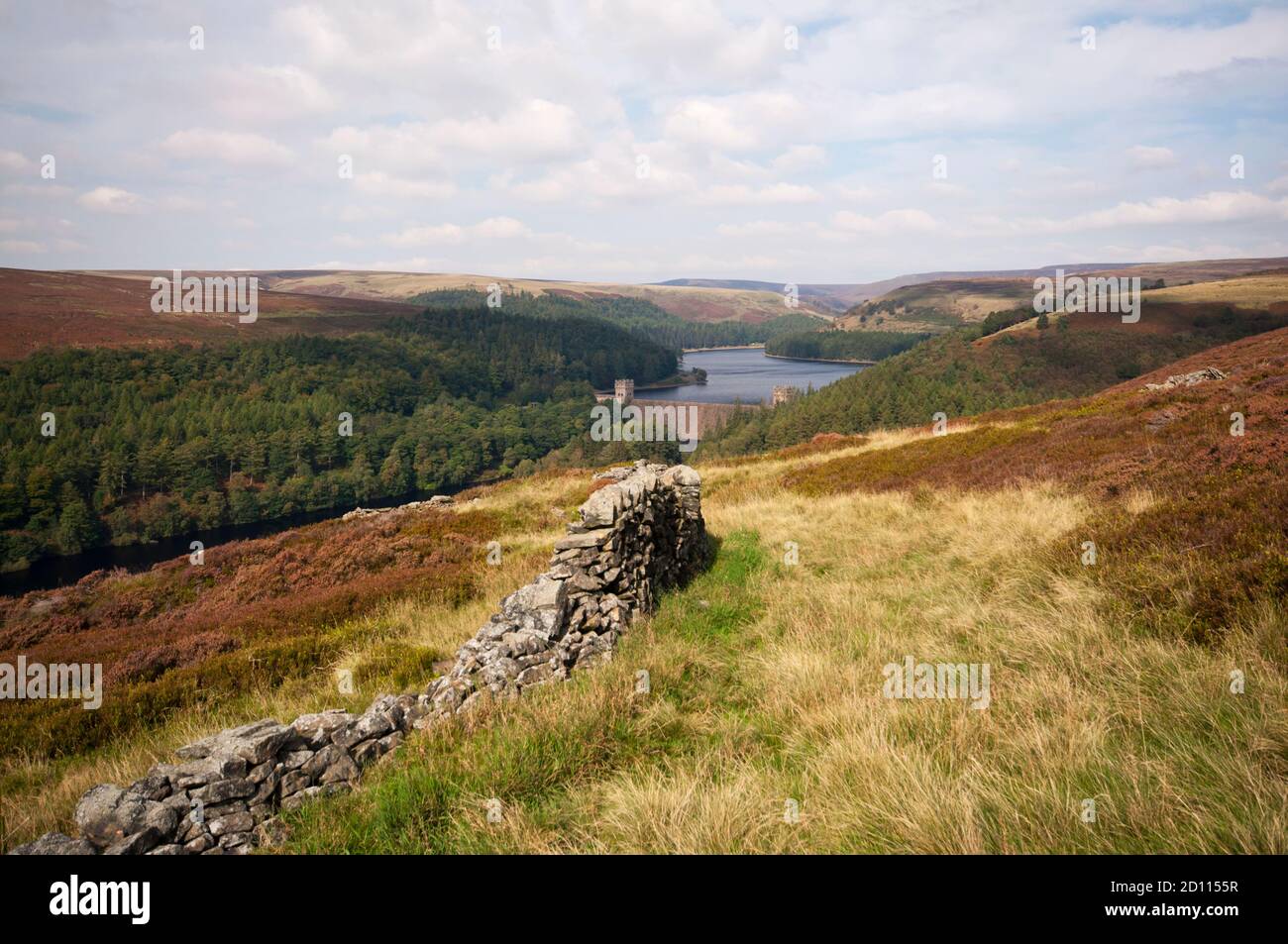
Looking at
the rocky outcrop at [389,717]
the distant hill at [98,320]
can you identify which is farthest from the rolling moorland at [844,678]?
Result: the distant hill at [98,320]

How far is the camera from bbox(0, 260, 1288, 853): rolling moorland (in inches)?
133

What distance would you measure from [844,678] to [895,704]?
691 mm

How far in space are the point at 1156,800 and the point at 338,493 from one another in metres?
105

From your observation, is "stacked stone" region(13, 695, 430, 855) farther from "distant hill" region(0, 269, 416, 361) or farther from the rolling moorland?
"distant hill" region(0, 269, 416, 361)

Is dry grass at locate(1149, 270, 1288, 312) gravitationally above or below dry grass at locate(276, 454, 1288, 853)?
above

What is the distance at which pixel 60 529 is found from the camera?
69.1 m

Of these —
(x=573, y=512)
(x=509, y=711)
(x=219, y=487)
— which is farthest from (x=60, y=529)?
(x=509, y=711)

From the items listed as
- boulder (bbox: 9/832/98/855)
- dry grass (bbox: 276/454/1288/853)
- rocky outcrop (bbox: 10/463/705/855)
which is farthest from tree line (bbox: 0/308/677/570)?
dry grass (bbox: 276/454/1288/853)

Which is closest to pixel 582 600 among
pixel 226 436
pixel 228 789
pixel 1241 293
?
pixel 228 789
